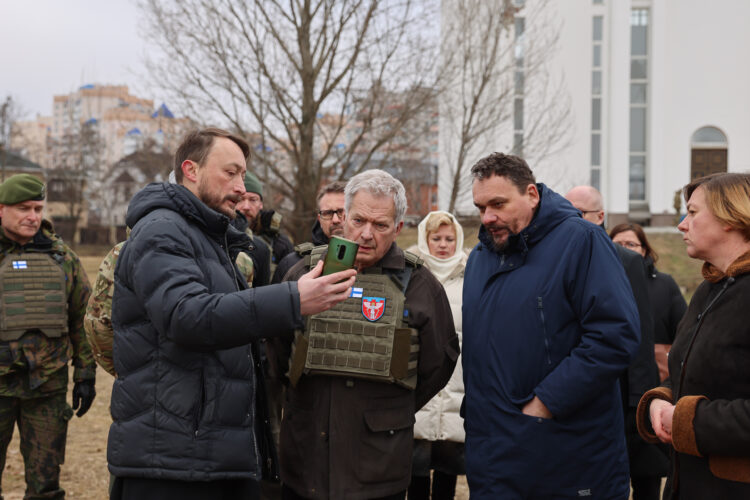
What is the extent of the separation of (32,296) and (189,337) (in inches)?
126

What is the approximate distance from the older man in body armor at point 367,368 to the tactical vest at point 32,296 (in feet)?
8.18

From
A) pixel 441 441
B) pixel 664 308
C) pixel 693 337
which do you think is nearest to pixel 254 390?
pixel 693 337

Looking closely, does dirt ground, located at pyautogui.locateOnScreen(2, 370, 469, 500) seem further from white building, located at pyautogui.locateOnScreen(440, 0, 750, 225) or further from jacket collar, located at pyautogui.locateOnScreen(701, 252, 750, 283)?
white building, located at pyautogui.locateOnScreen(440, 0, 750, 225)

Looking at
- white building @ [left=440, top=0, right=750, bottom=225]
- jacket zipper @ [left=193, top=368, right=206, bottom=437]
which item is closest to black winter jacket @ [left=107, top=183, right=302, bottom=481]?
jacket zipper @ [left=193, top=368, right=206, bottom=437]

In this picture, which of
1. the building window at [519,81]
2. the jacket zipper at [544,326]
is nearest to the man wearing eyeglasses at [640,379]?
the jacket zipper at [544,326]

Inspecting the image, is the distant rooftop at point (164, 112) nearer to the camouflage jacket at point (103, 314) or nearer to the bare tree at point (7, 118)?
the camouflage jacket at point (103, 314)

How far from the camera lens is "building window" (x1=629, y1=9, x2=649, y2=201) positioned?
29755mm

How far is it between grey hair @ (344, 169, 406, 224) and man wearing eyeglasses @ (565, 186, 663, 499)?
71.1 inches

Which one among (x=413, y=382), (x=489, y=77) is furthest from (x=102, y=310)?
(x=489, y=77)

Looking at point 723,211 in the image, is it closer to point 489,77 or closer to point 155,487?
point 155,487

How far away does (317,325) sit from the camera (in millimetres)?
3084

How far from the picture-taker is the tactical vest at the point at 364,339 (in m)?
2.99

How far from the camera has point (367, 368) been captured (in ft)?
9.76

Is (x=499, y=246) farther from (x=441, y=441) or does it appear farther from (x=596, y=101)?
(x=596, y=101)
